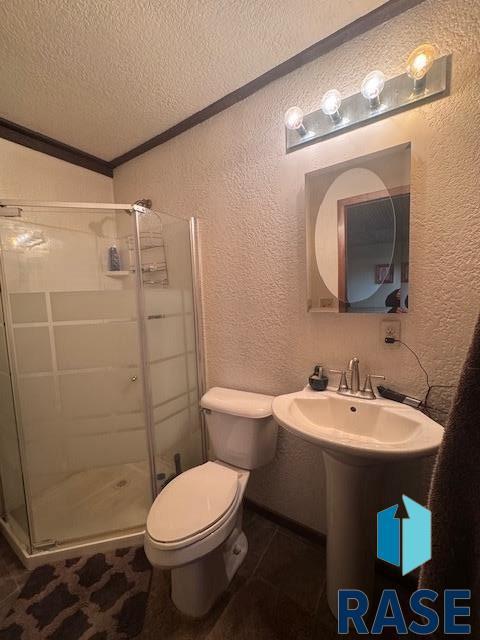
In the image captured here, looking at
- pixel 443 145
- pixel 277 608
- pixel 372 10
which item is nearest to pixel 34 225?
pixel 372 10

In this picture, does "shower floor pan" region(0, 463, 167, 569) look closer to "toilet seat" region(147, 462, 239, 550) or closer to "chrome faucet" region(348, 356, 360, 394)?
"toilet seat" region(147, 462, 239, 550)

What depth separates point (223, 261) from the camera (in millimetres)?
1525

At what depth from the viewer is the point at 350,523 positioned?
3.24 feet

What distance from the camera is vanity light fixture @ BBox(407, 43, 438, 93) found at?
0.88m

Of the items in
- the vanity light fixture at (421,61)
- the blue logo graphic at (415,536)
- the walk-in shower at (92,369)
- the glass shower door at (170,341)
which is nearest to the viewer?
the blue logo graphic at (415,536)

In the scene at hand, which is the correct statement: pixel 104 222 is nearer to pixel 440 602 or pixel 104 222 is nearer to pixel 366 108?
pixel 366 108

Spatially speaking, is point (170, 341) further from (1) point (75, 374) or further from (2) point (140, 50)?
(2) point (140, 50)

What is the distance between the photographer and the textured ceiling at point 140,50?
0.98 m

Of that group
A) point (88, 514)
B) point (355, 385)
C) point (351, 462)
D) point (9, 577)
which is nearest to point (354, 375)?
point (355, 385)

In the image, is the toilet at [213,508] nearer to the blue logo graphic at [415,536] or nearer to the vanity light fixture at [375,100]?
the blue logo graphic at [415,536]

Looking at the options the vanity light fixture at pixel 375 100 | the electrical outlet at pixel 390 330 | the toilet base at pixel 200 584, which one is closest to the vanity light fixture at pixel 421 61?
the vanity light fixture at pixel 375 100

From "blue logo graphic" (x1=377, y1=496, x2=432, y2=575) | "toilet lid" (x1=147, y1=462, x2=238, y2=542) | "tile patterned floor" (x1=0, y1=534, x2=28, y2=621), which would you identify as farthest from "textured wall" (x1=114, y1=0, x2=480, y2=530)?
"tile patterned floor" (x1=0, y1=534, x2=28, y2=621)

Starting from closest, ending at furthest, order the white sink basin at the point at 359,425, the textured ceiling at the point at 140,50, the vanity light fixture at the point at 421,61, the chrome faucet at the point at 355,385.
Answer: the white sink basin at the point at 359,425 < the vanity light fixture at the point at 421,61 < the textured ceiling at the point at 140,50 < the chrome faucet at the point at 355,385

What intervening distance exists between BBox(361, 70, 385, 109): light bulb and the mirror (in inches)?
7.8
